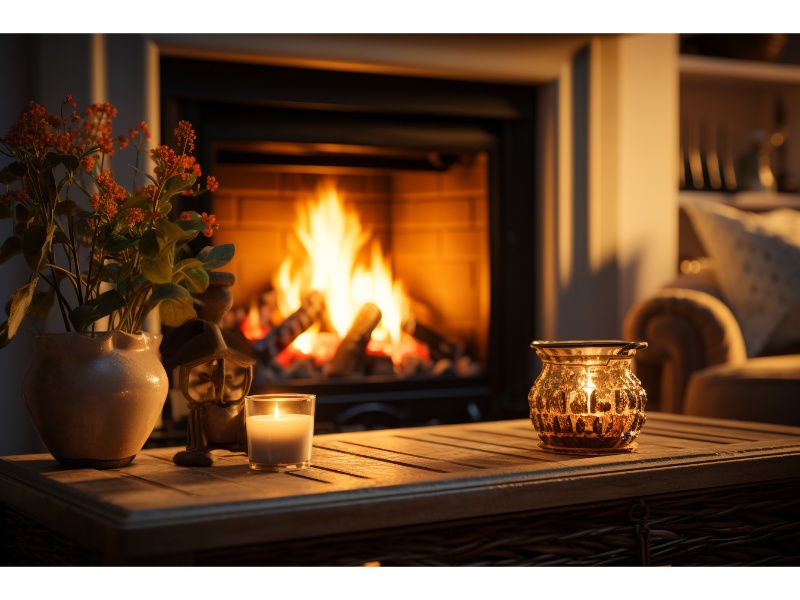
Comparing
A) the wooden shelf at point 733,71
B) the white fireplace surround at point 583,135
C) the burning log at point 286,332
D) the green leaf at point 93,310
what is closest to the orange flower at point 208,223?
the green leaf at point 93,310

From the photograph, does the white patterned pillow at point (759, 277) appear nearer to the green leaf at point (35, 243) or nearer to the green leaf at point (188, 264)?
the green leaf at point (188, 264)

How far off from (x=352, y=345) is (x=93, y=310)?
1.49 m

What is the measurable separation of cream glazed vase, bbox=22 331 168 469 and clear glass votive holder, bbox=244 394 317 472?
14 centimetres

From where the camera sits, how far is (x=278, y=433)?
52.6 inches

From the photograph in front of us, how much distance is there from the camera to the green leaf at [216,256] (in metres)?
1.45

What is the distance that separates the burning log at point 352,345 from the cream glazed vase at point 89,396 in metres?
1.46

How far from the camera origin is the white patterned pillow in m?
2.88

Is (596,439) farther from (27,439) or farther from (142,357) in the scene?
(27,439)

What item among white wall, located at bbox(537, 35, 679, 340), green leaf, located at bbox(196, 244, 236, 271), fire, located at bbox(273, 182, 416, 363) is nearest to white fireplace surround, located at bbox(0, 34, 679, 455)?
white wall, located at bbox(537, 35, 679, 340)

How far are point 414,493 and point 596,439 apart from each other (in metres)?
0.35

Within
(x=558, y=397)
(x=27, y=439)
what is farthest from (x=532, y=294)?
(x=558, y=397)

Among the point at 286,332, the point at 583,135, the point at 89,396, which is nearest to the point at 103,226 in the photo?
the point at 89,396

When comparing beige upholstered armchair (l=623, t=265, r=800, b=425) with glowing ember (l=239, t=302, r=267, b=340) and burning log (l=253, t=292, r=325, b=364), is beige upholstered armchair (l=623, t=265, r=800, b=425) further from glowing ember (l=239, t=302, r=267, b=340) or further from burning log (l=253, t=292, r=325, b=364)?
glowing ember (l=239, t=302, r=267, b=340)
